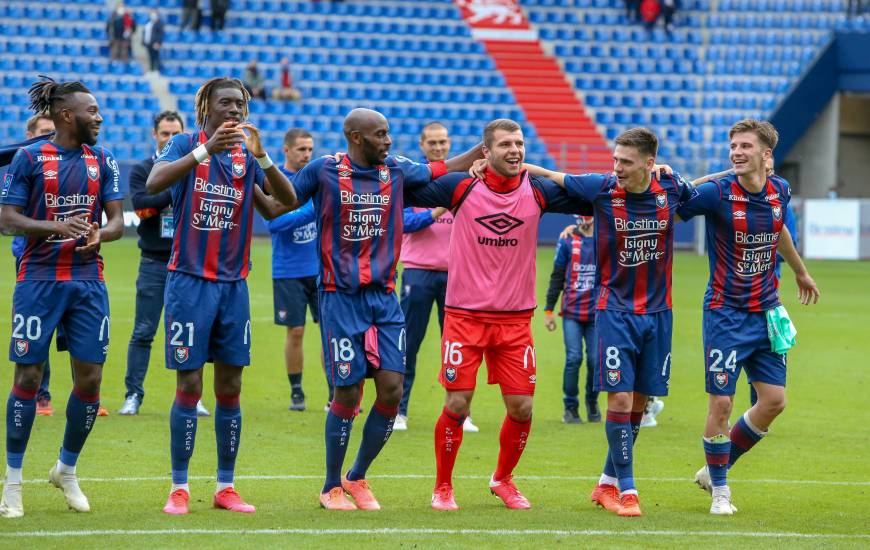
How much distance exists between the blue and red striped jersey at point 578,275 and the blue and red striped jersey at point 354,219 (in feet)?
12.9

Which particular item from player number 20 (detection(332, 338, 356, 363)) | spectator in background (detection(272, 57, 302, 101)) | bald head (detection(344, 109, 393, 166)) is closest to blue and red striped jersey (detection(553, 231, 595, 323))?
bald head (detection(344, 109, 393, 166))

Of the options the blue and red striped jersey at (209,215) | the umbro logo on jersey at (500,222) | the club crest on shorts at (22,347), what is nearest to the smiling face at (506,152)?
the umbro logo on jersey at (500,222)

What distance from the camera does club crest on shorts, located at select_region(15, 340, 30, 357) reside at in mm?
7305

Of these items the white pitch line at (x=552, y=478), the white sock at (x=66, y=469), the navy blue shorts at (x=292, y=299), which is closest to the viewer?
the white sock at (x=66, y=469)

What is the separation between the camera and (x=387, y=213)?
7559 mm

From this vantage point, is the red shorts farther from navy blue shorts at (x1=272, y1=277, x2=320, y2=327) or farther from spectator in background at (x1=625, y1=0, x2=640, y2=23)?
spectator in background at (x1=625, y1=0, x2=640, y2=23)

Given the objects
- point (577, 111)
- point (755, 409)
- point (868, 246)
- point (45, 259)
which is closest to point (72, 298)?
point (45, 259)

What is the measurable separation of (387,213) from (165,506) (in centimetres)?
204

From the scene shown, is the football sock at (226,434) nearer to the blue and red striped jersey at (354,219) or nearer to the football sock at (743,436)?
the blue and red striped jersey at (354,219)

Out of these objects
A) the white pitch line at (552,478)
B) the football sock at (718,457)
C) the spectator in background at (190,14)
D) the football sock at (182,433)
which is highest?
the spectator in background at (190,14)

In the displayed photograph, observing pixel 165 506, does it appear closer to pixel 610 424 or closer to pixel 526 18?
pixel 610 424

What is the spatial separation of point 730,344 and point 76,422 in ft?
12.5

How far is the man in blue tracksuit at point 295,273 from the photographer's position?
37.0ft

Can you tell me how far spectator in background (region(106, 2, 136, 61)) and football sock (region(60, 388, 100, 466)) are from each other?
90.9 feet
